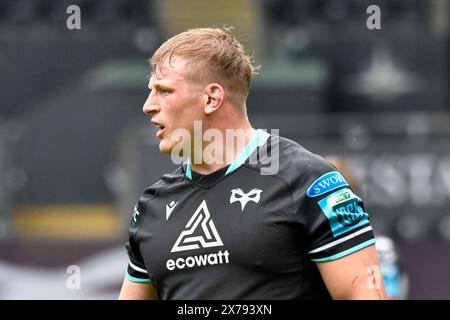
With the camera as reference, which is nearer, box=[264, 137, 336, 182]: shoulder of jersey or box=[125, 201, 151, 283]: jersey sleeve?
box=[264, 137, 336, 182]: shoulder of jersey

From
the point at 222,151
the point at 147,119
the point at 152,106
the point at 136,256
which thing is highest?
the point at 152,106

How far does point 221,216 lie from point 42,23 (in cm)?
947

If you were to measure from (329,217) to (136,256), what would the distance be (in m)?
0.71

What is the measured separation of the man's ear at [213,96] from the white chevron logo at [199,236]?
0.95ft

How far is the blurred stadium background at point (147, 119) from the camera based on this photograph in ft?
29.8

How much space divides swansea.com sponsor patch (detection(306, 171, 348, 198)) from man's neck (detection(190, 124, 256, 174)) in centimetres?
31

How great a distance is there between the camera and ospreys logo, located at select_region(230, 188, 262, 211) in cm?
312

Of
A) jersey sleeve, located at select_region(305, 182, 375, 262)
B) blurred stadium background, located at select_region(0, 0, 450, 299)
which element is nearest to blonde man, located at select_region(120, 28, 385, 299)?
jersey sleeve, located at select_region(305, 182, 375, 262)

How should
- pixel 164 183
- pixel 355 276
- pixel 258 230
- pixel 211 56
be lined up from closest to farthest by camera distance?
pixel 355 276 < pixel 258 230 < pixel 211 56 < pixel 164 183

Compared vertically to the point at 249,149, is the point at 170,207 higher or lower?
lower

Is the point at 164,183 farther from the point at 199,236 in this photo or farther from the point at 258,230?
the point at 258,230

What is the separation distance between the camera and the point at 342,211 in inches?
118

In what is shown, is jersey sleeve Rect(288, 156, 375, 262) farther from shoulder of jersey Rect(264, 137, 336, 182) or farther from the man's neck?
the man's neck

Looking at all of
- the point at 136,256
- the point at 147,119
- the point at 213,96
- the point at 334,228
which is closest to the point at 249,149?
the point at 213,96
